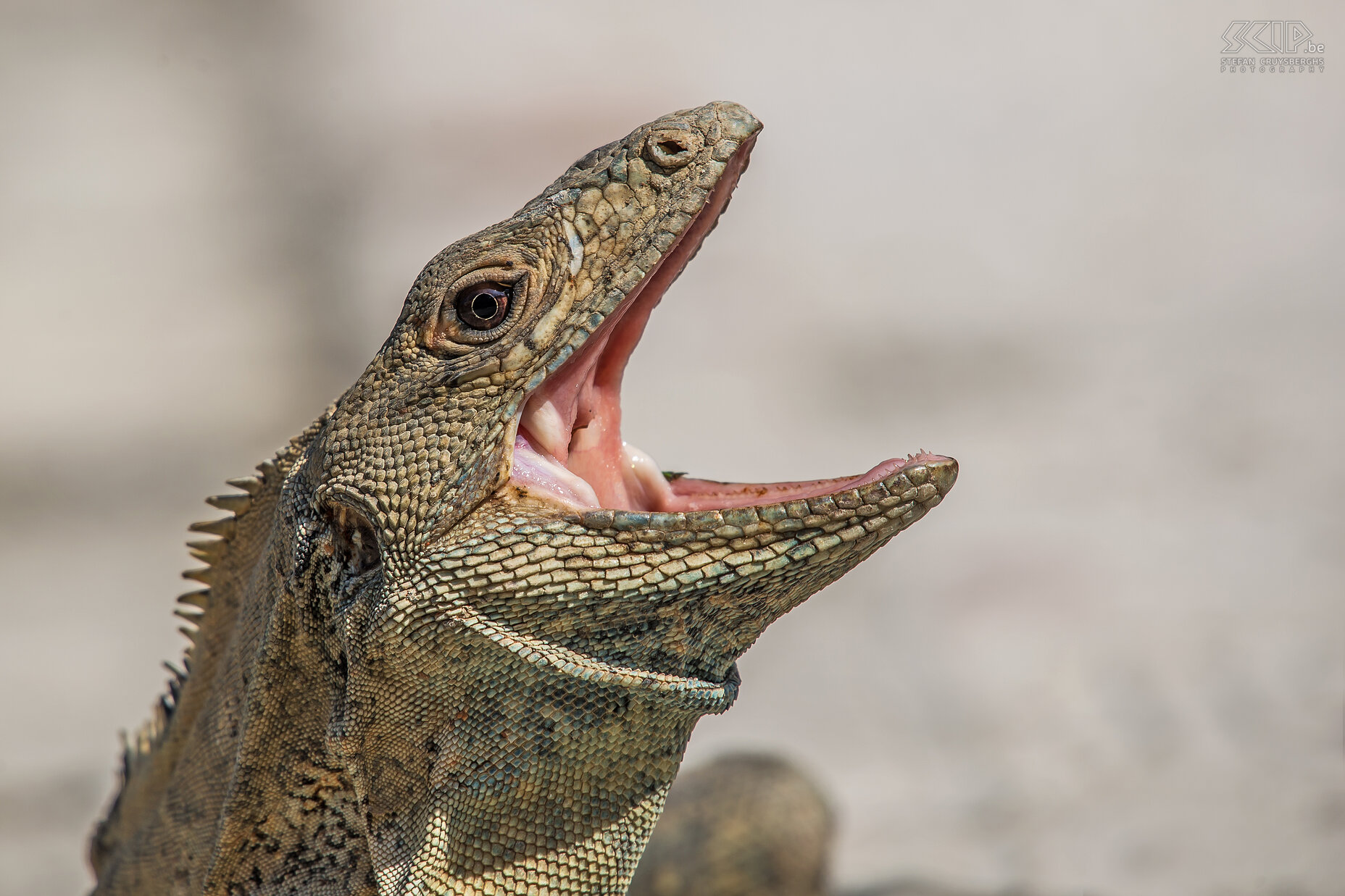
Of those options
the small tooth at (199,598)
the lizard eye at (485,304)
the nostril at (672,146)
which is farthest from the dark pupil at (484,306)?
the small tooth at (199,598)

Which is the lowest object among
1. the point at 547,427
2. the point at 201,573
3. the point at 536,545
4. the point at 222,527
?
the point at 536,545

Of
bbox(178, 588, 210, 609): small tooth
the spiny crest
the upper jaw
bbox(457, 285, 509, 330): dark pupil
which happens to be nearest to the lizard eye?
bbox(457, 285, 509, 330): dark pupil

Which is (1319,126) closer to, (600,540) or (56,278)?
(600,540)

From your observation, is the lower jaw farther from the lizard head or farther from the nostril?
the nostril

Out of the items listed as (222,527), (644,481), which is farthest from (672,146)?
(222,527)

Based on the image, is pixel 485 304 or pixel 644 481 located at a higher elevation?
pixel 485 304

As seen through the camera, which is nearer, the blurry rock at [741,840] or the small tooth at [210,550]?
the small tooth at [210,550]

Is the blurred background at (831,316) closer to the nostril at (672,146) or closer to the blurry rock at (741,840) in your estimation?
the blurry rock at (741,840)

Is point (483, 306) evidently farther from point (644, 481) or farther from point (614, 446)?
point (644, 481)

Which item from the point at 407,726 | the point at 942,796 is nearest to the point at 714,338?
the point at 942,796
